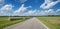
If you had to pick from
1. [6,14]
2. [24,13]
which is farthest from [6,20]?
[24,13]

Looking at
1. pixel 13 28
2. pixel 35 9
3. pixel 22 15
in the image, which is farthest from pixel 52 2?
pixel 13 28

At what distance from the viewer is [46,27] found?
9156 millimetres

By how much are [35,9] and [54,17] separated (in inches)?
37.0

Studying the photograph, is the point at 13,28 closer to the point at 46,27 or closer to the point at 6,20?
the point at 6,20

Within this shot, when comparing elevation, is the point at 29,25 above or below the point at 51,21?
below

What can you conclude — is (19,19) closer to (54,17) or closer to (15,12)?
(15,12)

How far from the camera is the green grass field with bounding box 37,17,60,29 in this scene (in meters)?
9.09

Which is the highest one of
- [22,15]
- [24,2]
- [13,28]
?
[24,2]

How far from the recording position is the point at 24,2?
29.9 feet

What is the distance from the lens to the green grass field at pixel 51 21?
9.09 metres

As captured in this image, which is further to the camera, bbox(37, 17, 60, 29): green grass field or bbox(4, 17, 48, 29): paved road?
bbox(37, 17, 60, 29): green grass field

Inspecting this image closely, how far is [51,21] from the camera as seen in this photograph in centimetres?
921

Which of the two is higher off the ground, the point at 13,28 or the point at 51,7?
the point at 51,7

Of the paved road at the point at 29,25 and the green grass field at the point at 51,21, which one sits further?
the green grass field at the point at 51,21
